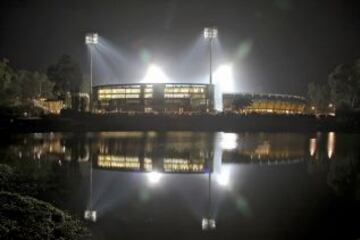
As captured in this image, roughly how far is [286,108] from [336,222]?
130588mm

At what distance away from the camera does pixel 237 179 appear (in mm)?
25812

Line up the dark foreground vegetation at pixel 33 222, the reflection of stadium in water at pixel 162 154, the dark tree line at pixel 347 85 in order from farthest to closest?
the dark tree line at pixel 347 85 → the reflection of stadium in water at pixel 162 154 → the dark foreground vegetation at pixel 33 222

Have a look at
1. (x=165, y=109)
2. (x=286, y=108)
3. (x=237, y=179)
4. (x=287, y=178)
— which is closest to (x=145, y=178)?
(x=237, y=179)

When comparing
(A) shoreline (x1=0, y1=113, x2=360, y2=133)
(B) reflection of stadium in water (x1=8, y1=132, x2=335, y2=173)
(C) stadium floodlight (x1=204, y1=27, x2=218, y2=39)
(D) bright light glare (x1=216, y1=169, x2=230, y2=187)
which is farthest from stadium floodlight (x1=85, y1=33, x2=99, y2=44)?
(D) bright light glare (x1=216, y1=169, x2=230, y2=187)

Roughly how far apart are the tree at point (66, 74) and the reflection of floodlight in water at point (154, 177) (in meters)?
86.1

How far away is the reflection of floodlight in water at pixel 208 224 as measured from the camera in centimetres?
1591

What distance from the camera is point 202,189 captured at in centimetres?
2302

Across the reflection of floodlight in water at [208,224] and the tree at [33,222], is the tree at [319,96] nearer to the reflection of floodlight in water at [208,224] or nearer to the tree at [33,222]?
the reflection of floodlight in water at [208,224]

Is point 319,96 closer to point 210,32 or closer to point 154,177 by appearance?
point 210,32

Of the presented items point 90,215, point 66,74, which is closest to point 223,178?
point 90,215

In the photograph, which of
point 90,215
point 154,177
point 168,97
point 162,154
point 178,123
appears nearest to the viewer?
point 90,215

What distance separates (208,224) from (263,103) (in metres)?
123

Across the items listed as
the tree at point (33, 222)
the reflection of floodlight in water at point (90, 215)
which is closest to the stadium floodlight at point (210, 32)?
the reflection of floodlight in water at point (90, 215)

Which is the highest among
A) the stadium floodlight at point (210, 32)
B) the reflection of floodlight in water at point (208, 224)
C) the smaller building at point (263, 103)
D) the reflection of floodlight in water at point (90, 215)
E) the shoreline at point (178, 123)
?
the stadium floodlight at point (210, 32)
